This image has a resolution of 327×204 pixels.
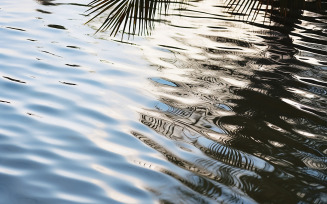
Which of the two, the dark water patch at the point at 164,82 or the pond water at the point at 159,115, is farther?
the dark water patch at the point at 164,82

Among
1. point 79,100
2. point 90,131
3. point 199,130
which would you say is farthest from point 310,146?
point 79,100

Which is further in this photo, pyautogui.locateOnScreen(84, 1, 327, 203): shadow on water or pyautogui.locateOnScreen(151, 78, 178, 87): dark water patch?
pyautogui.locateOnScreen(151, 78, 178, 87): dark water patch

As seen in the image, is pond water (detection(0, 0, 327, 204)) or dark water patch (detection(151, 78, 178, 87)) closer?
pond water (detection(0, 0, 327, 204))

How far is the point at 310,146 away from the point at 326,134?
24cm

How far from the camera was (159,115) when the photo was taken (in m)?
3.42

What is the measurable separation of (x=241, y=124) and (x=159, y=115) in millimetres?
527

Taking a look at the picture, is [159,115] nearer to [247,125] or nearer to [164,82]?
[247,125]

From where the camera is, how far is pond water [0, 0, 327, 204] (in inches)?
102

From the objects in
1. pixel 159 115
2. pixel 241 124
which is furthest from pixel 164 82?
pixel 241 124

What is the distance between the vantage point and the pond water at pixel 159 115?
8.48 feet

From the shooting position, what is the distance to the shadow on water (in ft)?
8.60

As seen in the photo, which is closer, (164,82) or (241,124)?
(241,124)

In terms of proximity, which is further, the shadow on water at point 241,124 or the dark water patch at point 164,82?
the dark water patch at point 164,82

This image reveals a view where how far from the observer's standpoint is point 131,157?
9.37 feet
